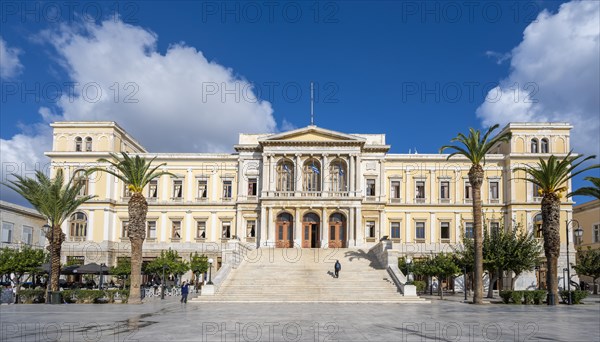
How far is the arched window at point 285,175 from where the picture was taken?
54625mm

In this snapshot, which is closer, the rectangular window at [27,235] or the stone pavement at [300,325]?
the stone pavement at [300,325]

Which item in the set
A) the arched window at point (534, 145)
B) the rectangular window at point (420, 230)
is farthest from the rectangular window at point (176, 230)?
the arched window at point (534, 145)

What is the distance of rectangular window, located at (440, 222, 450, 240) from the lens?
5631 cm

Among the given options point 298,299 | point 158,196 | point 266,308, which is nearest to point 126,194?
point 158,196

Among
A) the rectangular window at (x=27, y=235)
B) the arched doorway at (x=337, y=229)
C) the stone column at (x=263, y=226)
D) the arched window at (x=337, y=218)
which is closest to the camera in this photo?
the stone column at (x=263, y=226)

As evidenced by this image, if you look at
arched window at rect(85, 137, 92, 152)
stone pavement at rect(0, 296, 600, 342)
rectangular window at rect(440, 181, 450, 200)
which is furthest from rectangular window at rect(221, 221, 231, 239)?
stone pavement at rect(0, 296, 600, 342)

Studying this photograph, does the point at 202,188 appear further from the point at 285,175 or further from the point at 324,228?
the point at 324,228

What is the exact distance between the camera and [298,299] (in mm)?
34094

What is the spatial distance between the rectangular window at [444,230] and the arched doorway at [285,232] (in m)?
14.4

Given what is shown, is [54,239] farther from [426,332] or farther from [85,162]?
[426,332]

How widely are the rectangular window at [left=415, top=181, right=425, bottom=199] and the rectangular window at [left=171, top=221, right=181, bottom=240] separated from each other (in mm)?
→ 22835

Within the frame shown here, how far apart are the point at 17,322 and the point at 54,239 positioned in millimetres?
15663

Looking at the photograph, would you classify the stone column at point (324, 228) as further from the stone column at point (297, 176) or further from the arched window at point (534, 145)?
the arched window at point (534, 145)

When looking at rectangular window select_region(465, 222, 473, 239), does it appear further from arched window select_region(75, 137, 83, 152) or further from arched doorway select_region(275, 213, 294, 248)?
arched window select_region(75, 137, 83, 152)
